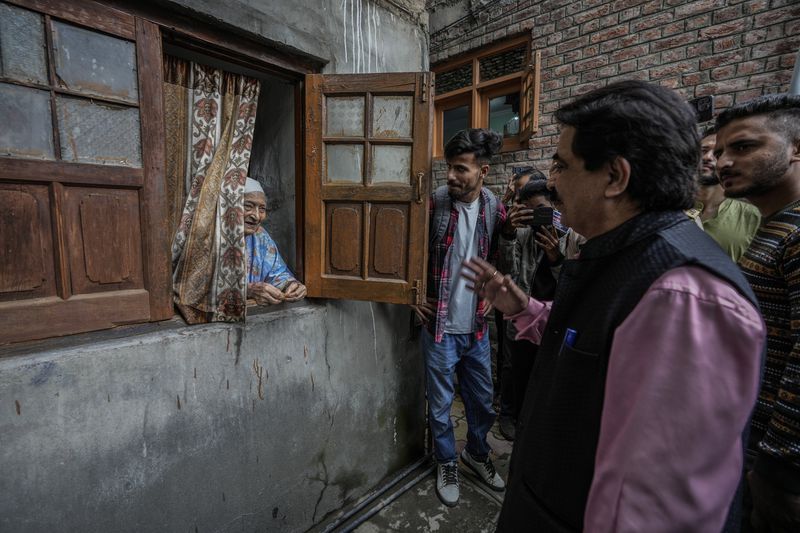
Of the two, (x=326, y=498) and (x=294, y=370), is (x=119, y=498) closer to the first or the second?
(x=294, y=370)

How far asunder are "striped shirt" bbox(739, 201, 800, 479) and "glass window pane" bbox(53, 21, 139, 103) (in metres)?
2.57

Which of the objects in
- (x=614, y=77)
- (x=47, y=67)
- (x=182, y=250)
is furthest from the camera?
(x=614, y=77)

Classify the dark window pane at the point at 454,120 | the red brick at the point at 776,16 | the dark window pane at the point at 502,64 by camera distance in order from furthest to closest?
the dark window pane at the point at 454,120 < the dark window pane at the point at 502,64 < the red brick at the point at 776,16

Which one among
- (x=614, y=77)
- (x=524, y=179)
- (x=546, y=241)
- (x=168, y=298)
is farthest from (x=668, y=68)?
(x=168, y=298)

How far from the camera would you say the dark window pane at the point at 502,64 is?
4034 mm

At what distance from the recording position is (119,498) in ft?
5.13

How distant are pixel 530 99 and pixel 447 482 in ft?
11.3

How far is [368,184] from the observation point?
6.90 ft

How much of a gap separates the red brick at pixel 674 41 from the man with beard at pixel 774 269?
196cm

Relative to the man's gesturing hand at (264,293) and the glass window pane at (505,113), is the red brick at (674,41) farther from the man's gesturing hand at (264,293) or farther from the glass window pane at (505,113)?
the man's gesturing hand at (264,293)

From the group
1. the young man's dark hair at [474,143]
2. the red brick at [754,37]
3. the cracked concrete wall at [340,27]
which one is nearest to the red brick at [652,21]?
the red brick at [754,37]

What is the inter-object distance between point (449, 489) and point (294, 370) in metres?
1.40

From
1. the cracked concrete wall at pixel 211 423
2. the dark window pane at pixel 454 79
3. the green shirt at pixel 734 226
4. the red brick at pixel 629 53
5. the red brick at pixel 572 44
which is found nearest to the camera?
the cracked concrete wall at pixel 211 423

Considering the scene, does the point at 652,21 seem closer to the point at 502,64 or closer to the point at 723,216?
the point at 502,64
